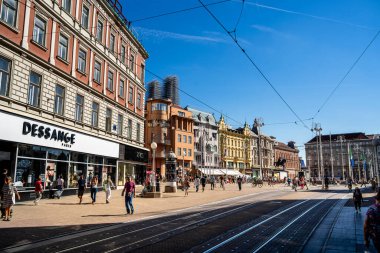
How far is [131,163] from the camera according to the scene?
32.4 m

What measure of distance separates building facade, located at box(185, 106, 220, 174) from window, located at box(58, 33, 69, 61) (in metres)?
48.9

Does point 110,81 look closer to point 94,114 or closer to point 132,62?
point 94,114

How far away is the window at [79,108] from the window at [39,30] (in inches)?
203

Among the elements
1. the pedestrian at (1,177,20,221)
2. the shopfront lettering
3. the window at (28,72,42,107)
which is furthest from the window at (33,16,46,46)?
the pedestrian at (1,177,20,221)

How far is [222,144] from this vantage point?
78.2 metres

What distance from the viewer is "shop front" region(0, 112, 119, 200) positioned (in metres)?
16.2

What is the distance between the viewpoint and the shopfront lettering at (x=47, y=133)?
1701 cm

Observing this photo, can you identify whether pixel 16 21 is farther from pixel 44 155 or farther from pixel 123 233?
pixel 123 233

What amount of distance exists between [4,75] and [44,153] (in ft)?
17.5

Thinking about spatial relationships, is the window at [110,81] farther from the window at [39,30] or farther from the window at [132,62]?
the window at [39,30]

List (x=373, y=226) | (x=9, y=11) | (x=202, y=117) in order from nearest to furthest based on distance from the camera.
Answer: (x=373, y=226) → (x=9, y=11) → (x=202, y=117)

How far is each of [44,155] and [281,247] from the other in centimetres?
1603

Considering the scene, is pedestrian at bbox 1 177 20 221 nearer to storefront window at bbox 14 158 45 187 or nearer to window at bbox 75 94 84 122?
storefront window at bbox 14 158 45 187

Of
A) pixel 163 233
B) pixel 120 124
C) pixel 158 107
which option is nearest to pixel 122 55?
pixel 120 124
